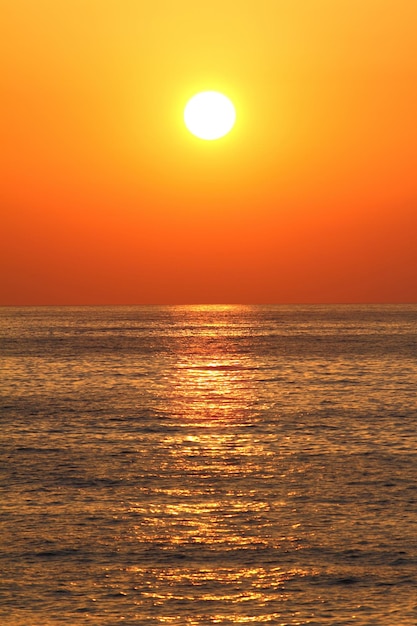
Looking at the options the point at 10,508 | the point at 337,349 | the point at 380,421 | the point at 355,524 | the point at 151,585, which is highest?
the point at 337,349

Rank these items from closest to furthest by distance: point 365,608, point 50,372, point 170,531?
point 365,608, point 170,531, point 50,372

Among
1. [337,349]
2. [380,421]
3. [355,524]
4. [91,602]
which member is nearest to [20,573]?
[91,602]

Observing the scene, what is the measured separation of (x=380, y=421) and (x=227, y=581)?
99.3 ft

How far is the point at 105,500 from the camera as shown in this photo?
3167 cm

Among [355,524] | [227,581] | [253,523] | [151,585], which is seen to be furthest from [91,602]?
[355,524]

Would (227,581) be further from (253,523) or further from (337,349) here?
(337,349)

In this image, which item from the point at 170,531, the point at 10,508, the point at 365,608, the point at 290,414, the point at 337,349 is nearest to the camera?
the point at 365,608

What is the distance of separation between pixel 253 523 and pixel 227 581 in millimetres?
5451

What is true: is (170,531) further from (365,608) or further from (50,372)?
(50,372)

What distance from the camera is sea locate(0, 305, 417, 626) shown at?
71.2 ft

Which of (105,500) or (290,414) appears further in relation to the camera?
(290,414)

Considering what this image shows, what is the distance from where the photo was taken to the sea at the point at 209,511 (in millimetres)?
21703

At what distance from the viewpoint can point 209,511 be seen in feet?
98.3

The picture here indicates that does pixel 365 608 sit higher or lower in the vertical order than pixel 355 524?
lower
